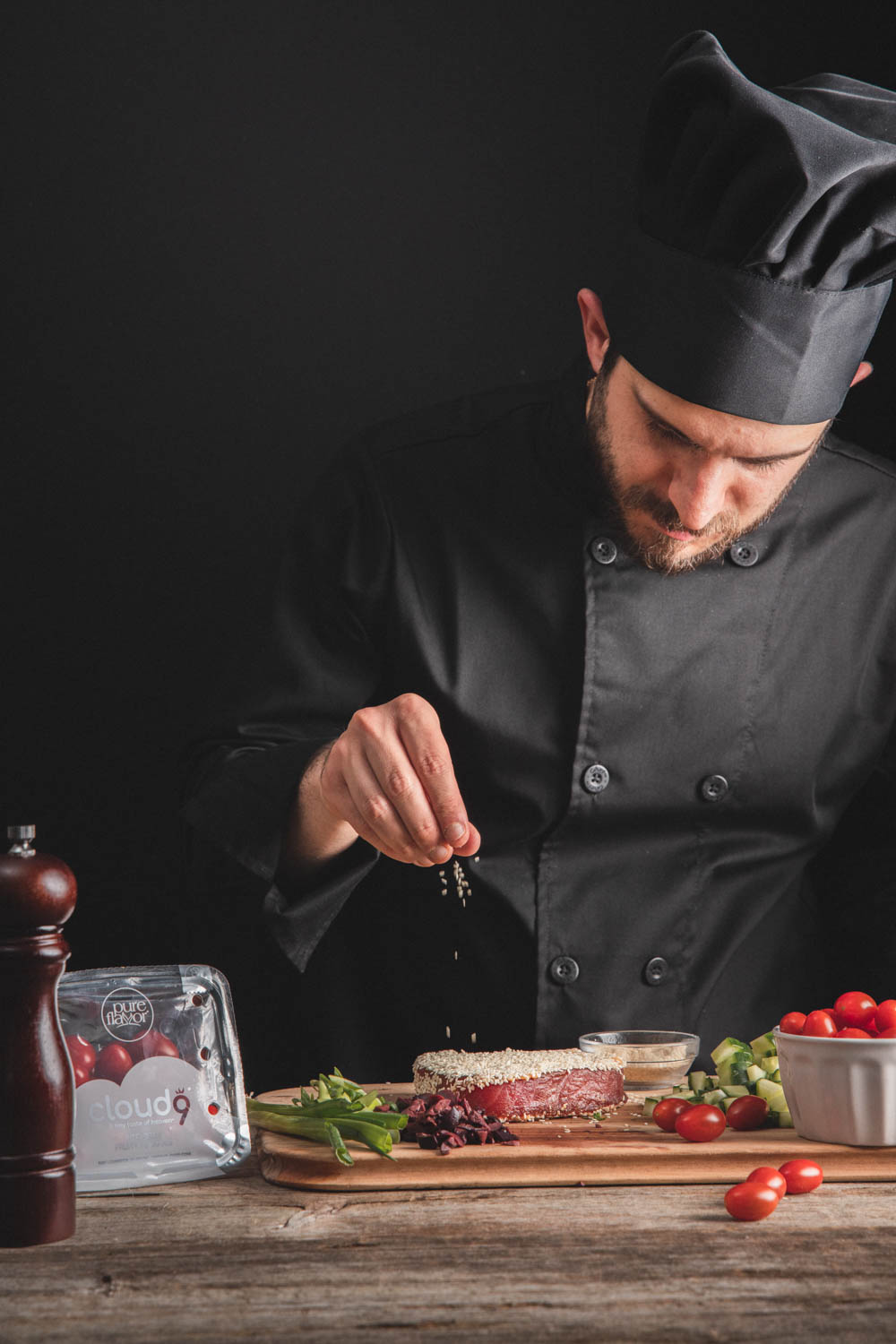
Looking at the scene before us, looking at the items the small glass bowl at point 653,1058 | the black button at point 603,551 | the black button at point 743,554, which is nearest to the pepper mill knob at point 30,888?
the small glass bowl at point 653,1058

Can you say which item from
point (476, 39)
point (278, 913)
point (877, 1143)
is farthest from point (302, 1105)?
point (476, 39)

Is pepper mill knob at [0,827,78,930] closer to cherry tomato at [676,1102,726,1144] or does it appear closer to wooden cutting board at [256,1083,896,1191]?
wooden cutting board at [256,1083,896,1191]

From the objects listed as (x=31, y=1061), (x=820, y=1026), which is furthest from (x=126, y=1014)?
(x=820, y=1026)

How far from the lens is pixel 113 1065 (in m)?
1.33

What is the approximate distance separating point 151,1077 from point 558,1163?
433 mm

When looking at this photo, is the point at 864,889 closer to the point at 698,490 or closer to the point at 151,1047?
the point at 698,490

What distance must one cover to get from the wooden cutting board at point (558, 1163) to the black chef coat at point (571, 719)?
62 cm

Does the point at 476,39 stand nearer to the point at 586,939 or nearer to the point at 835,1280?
the point at 586,939

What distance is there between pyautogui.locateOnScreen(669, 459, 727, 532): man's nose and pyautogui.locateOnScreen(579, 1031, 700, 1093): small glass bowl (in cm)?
70

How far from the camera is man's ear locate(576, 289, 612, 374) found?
6.57ft

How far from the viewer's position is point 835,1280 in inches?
41.7

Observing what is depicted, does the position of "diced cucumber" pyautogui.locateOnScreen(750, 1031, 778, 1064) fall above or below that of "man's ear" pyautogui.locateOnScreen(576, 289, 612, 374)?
below

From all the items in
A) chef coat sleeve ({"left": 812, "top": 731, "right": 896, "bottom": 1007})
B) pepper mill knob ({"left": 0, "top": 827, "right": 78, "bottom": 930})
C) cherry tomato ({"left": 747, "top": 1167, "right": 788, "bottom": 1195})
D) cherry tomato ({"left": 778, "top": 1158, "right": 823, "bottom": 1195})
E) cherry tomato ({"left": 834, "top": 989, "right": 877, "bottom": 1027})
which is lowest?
chef coat sleeve ({"left": 812, "top": 731, "right": 896, "bottom": 1007})

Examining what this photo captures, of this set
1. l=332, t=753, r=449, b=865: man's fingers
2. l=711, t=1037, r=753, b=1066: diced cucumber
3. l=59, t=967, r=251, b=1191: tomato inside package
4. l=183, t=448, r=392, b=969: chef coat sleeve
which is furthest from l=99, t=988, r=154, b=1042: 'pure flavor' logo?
l=711, t=1037, r=753, b=1066: diced cucumber
